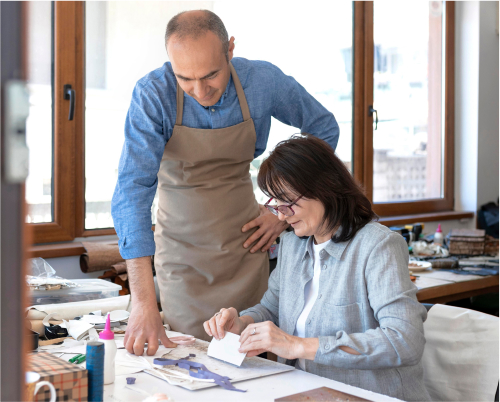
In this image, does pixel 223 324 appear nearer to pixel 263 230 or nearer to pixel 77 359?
pixel 77 359

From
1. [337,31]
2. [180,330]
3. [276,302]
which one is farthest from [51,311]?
[337,31]

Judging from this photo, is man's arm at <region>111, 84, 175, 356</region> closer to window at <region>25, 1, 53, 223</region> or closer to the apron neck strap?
the apron neck strap

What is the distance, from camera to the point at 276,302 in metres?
1.76

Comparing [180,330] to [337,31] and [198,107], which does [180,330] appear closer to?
[198,107]

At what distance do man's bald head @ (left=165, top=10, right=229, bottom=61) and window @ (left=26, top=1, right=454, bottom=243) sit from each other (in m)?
0.52

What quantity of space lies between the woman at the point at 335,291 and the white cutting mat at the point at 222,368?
0.14ft

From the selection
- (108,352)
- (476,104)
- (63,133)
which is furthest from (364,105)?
(108,352)

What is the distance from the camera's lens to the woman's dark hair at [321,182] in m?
1.55

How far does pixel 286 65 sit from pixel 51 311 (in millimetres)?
2359

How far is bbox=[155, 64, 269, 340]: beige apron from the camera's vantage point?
1831mm

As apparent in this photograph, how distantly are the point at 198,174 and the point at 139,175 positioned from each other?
8.6 inches

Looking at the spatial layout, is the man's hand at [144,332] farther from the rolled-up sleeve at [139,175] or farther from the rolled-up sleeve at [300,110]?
the rolled-up sleeve at [300,110]

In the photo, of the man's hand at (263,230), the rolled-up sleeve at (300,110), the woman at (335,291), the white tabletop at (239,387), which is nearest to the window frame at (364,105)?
the rolled-up sleeve at (300,110)

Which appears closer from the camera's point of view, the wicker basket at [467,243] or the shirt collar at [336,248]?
the shirt collar at [336,248]
